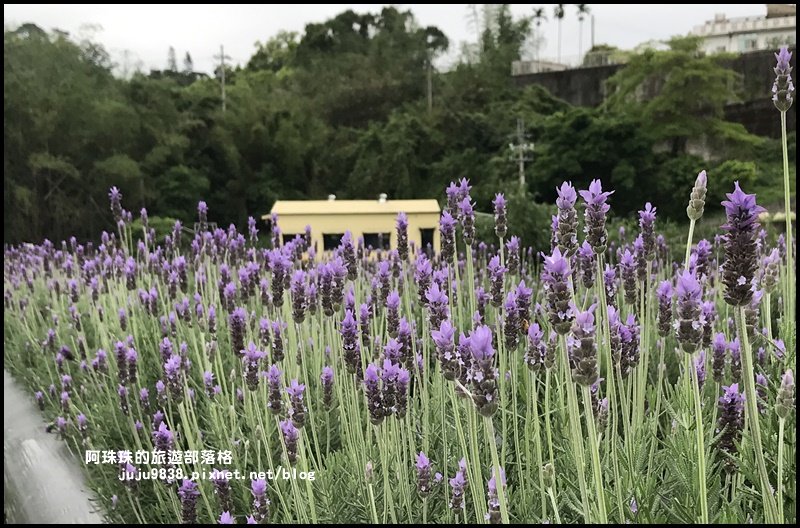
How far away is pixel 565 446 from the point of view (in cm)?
→ 100

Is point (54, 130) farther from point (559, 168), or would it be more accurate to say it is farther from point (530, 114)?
point (559, 168)

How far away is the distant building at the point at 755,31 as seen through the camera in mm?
2027

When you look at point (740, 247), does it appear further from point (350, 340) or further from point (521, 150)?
point (521, 150)

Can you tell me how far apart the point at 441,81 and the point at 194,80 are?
489 cm

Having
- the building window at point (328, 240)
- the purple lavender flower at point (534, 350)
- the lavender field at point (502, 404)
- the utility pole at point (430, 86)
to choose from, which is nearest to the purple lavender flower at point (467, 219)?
the lavender field at point (502, 404)

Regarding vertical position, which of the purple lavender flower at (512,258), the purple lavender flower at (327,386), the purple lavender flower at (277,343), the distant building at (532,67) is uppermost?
the distant building at (532,67)

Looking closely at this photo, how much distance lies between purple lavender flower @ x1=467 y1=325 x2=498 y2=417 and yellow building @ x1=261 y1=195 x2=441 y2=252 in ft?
5.64

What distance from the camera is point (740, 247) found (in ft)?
1.66

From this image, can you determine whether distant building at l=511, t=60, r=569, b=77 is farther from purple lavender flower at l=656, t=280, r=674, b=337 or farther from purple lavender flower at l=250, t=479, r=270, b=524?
purple lavender flower at l=250, t=479, r=270, b=524

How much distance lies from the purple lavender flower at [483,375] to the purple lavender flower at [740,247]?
0.66 feet

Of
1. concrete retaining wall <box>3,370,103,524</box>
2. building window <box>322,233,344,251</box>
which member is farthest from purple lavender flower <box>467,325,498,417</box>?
building window <box>322,233,344,251</box>

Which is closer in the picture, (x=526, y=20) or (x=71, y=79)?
(x=526, y=20)

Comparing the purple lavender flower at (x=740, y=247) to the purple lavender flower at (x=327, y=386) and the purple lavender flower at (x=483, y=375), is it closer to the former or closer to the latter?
the purple lavender flower at (x=483, y=375)

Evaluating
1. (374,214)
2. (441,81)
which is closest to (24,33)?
(441,81)
